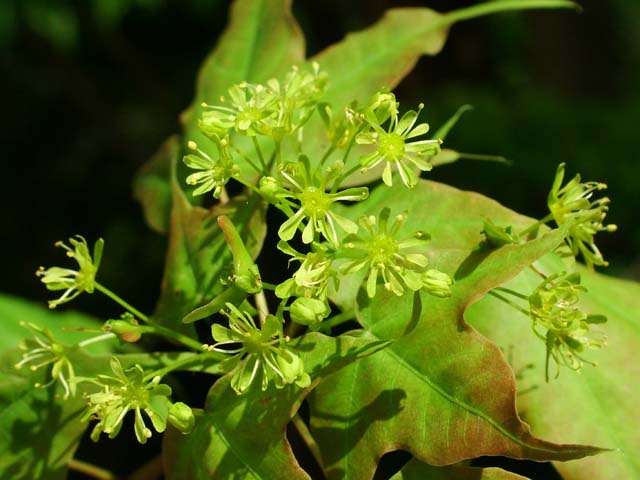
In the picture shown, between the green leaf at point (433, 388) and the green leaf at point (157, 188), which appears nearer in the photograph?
the green leaf at point (433, 388)

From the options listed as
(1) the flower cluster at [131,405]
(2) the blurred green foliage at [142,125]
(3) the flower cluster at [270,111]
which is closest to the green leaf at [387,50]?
(3) the flower cluster at [270,111]

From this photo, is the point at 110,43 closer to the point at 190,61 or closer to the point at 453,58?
the point at 190,61

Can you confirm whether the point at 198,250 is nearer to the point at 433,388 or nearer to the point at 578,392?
the point at 433,388

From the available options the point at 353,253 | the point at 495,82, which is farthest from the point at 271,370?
the point at 495,82

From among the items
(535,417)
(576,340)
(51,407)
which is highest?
(576,340)

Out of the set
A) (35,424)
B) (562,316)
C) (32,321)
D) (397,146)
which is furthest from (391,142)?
(32,321)

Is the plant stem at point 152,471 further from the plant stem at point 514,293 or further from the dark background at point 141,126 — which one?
the dark background at point 141,126

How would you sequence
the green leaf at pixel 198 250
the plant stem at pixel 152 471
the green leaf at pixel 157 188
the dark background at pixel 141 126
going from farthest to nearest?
the dark background at pixel 141 126 → the green leaf at pixel 157 188 → the plant stem at pixel 152 471 → the green leaf at pixel 198 250
